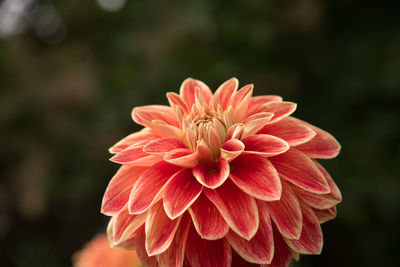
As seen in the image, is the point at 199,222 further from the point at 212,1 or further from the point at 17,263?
the point at 17,263

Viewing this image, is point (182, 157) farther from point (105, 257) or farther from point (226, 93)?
point (105, 257)

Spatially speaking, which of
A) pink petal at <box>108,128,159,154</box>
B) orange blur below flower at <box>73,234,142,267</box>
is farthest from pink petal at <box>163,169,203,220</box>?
orange blur below flower at <box>73,234,142,267</box>

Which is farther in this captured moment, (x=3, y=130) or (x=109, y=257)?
(x=3, y=130)

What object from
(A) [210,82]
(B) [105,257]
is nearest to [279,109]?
(B) [105,257]

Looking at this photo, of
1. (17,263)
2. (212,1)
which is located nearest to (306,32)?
(212,1)

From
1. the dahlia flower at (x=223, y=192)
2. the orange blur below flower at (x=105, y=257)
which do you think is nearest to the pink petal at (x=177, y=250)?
the dahlia flower at (x=223, y=192)

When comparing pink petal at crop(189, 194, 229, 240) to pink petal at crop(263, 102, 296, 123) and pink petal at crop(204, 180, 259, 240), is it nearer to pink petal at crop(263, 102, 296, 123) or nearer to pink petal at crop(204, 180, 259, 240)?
pink petal at crop(204, 180, 259, 240)
